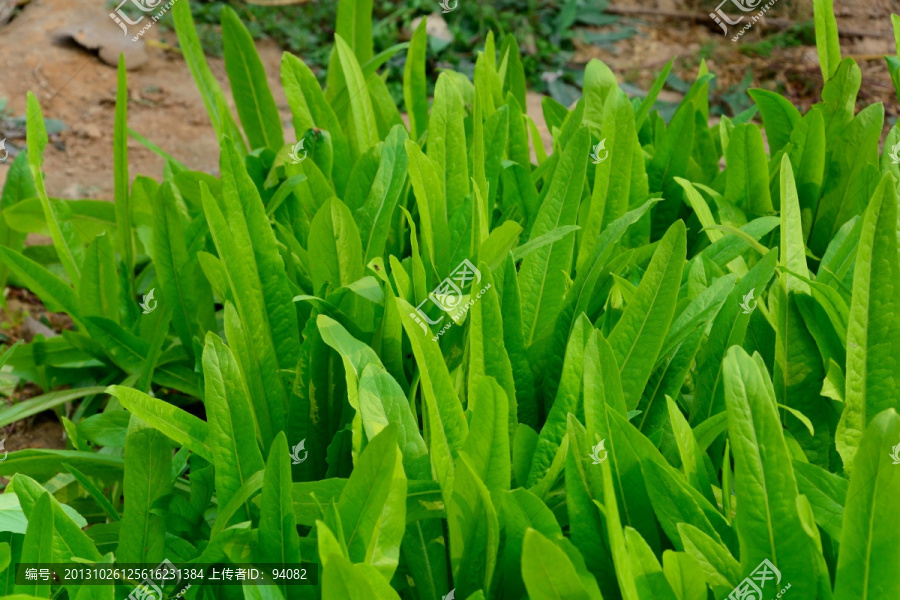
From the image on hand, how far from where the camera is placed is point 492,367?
1275 mm

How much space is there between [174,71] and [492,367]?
4127 mm

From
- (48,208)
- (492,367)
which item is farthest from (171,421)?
(48,208)

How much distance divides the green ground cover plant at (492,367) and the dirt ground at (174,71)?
1283 millimetres

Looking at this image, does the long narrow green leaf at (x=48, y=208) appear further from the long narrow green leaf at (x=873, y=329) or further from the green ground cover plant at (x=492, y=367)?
the long narrow green leaf at (x=873, y=329)

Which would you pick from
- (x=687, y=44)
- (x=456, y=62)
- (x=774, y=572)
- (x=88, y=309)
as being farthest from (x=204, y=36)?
(x=774, y=572)

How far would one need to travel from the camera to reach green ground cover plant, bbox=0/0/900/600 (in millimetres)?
1005

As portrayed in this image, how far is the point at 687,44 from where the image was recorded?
5461 millimetres

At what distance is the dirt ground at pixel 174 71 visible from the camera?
3.81 m

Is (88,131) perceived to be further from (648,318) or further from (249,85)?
(648,318)

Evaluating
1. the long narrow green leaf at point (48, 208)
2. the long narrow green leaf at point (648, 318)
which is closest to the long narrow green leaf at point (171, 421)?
the long narrow green leaf at point (648, 318)

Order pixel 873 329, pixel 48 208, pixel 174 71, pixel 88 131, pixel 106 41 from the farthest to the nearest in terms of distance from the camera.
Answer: pixel 174 71
pixel 106 41
pixel 88 131
pixel 48 208
pixel 873 329

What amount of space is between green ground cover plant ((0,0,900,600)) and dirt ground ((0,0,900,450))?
1283 millimetres

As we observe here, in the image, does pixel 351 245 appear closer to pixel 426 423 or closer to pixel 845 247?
pixel 426 423

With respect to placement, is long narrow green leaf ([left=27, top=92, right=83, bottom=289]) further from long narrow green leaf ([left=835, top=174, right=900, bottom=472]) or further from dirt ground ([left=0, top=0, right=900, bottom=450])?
long narrow green leaf ([left=835, top=174, right=900, bottom=472])
